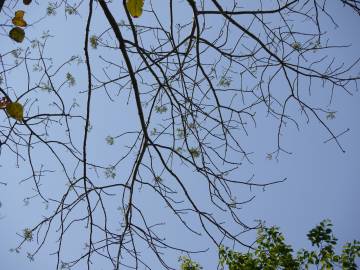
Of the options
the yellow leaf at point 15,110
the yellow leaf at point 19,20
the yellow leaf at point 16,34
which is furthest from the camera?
the yellow leaf at point 19,20

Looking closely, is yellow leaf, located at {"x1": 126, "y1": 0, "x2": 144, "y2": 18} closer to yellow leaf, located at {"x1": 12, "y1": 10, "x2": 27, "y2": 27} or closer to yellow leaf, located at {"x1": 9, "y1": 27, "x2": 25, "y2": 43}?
yellow leaf, located at {"x1": 9, "y1": 27, "x2": 25, "y2": 43}

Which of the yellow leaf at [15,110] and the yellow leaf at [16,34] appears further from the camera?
the yellow leaf at [16,34]

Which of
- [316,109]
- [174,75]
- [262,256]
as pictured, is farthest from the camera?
[262,256]

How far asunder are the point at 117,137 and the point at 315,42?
173 centimetres

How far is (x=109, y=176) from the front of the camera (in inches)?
107

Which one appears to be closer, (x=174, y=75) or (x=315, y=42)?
(x=315, y=42)

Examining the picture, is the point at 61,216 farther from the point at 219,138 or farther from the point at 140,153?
the point at 219,138

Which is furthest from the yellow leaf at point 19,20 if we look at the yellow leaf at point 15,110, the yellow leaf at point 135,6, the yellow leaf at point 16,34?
the yellow leaf at point 135,6

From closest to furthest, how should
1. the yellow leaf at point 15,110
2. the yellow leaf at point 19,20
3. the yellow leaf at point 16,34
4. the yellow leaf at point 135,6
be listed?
the yellow leaf at point 135,6, the yellow leaf at point 15,110, the yellow leaf at point 16,34, the yellow leaf at point 19,20

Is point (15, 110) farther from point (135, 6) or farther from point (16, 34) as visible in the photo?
point (135, 6)

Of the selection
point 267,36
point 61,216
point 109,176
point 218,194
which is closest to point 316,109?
point 267,36

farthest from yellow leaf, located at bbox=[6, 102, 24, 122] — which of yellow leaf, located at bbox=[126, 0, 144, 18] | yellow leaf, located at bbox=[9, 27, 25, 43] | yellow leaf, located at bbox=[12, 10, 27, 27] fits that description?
yellow leaf, located at bbox=[126, 0, 144, 18]

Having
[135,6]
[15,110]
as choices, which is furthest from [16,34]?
[135,6]

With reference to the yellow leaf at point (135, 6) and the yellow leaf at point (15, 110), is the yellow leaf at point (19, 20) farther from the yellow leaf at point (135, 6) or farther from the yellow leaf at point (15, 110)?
the yellow leaf at point (135, 6)
